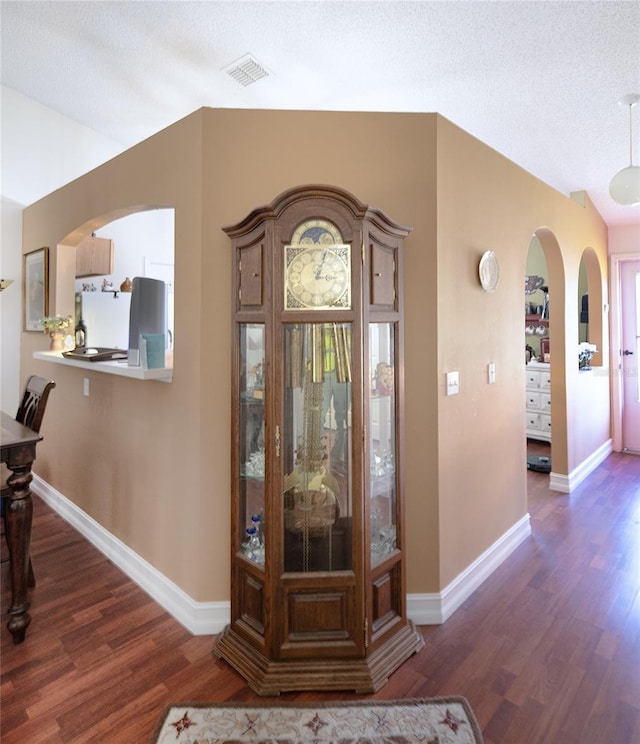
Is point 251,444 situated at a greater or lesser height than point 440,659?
greater

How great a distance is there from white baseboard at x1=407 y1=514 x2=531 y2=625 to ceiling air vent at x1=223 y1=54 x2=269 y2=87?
3197 mm

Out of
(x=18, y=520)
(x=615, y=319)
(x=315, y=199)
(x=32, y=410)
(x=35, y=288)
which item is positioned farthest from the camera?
(x=615, y=319)

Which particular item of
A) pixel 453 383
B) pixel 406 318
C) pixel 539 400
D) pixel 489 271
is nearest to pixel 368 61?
pixel 489 271

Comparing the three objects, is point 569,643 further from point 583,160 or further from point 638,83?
point 583,160

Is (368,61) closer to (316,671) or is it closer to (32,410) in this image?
(32,410)

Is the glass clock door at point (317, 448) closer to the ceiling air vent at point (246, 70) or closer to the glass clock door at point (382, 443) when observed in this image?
the glass clock door at point (382, 443)

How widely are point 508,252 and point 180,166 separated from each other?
196cm

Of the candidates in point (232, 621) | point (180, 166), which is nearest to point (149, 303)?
point (180, 166)

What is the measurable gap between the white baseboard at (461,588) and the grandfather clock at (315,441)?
0.23 meters

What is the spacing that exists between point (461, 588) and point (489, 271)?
5.68ft

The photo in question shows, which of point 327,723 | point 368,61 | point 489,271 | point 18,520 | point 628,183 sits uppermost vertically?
point 368,61

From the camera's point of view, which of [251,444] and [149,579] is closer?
[251,444]

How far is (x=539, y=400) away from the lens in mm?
5309

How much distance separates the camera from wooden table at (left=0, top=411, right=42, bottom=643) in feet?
6.55
